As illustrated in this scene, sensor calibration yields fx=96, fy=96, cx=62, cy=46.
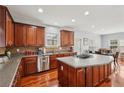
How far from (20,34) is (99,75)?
3.41 m

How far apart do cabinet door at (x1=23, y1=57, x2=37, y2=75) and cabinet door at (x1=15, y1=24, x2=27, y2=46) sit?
731mm

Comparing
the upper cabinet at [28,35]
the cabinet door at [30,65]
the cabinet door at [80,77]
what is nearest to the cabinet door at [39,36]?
the upper cabinet at [28,35]

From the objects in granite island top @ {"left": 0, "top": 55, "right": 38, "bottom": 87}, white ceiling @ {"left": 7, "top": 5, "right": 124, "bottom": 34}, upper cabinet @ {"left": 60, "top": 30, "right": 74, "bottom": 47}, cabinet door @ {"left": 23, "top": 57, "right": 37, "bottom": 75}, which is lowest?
cabinet door @ {"left": 23, "top": 57, "right": 37, "bottom": 75}

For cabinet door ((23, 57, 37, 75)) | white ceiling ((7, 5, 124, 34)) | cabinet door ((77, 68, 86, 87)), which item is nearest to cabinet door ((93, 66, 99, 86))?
cabinet door ((77, 68, 86, 87))

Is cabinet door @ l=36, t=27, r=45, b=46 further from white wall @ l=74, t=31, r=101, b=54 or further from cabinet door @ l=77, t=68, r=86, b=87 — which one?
white wall @ l=74, t=31, r=101, b=54

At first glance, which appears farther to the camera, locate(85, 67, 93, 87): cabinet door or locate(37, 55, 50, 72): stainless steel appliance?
locate(37, 55, 50, 72): stainless steel appliance

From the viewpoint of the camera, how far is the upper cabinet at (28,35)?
4.01 meters

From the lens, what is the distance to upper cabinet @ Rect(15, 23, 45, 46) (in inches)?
158

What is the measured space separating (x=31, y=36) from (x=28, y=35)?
146 millimetres

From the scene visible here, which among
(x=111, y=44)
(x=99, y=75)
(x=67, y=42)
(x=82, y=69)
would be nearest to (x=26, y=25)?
(x=67, y=42)

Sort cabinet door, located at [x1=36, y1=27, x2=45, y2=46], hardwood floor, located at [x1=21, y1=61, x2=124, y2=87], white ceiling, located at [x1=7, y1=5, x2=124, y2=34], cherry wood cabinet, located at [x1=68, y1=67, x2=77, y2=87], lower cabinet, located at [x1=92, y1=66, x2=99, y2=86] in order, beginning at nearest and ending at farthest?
cherry wood cabinet, located at [x1=68, y1=67, x2=77, y2=87]
lower cabinet, located at [x1=92, y1=66, x2=99, y2=86]
white ceiling, located at [x1=7, y1=5, x2=124, y2=34]
hardwood floor, located at [x1=21, y1=61, x2=124, y2=87]
cabinet door, located at [x1=36, y1=27, x2=45, y2=46]

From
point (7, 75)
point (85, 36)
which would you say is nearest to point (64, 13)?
point (7, 75)

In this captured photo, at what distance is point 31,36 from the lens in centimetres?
437
